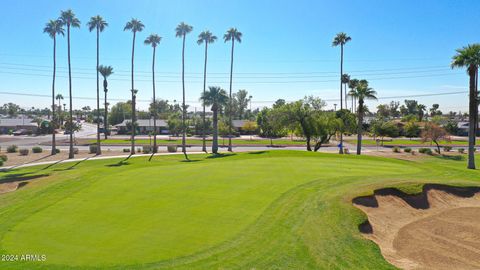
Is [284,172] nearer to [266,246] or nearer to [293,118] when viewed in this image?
[266,246]

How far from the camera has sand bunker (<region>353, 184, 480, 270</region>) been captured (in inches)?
564

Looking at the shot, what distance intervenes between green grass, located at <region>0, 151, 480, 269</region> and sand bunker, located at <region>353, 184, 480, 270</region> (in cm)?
103

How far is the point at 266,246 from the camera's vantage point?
13.4 metres

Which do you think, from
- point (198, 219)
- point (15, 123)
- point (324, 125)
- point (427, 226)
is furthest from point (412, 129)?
point (15, 123)

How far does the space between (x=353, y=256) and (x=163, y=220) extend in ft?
27.4

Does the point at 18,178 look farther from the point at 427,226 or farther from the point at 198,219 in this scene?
the point at 427,226

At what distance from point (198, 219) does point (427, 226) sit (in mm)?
12660

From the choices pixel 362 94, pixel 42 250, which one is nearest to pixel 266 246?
pixel 42 250

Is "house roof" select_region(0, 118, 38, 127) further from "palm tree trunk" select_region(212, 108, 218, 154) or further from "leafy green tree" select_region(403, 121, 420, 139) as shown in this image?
"leafy green tree" select_region(403, 121, 420, 139)

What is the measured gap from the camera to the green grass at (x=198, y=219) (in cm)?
1217

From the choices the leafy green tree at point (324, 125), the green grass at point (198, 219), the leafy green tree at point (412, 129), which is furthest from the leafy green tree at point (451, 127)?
the green grass at point (198, 219)

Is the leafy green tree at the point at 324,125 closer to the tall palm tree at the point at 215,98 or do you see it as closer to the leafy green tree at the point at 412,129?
the tall palm tree at the point at 215,98

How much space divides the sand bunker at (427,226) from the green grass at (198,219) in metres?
1.03

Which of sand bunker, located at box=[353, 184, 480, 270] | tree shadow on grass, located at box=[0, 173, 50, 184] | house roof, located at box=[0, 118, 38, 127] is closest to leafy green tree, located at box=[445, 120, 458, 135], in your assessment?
sand bunker, located at box=[353, 184, 480, 270]
